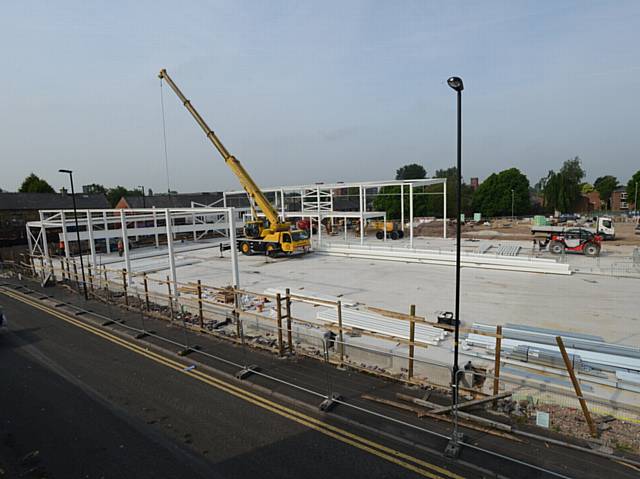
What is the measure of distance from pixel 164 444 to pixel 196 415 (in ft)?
2.79

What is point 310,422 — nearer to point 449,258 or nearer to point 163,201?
point 449,258

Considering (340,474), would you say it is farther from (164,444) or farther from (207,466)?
(164,444)

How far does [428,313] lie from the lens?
1338cm

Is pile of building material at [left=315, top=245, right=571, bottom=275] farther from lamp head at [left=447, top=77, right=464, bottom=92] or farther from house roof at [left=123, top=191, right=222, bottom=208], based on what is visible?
house roof at [left=123, top=191, right=222, bottom=208]

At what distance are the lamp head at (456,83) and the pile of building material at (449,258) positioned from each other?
17587 millimetres

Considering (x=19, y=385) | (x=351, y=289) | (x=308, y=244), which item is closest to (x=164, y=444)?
(x=19, y=385)

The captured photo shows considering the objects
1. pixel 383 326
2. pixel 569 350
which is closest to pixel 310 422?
pixel 383 326

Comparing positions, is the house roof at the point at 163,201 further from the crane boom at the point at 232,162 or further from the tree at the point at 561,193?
the tree at the point at 561,193

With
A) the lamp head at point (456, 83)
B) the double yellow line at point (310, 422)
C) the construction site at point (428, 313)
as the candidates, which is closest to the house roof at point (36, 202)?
the construction site at point (428, 313)

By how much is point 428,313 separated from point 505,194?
62298mm

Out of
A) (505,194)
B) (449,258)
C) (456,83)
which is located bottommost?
(449,258)

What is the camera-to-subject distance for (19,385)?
846cm

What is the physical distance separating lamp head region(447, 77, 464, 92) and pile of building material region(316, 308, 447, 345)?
692cm

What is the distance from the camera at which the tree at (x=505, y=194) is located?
6612cm
